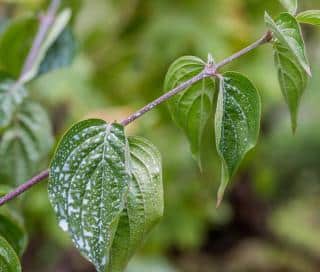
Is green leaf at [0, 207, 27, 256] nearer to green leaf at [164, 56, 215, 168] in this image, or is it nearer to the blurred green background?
green leaf at [164, 56, 215, 168]

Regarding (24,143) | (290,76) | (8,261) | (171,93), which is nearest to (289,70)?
(290,76)

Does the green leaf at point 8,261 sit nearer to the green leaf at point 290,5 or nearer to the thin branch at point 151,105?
the thin branch at point 151,105

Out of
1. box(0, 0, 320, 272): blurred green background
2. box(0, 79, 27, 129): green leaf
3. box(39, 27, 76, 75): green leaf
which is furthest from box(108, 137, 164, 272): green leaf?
box(0, 0, 320, 272): blurred green background

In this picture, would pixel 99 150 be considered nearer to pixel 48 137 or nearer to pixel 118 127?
pixel 118 127

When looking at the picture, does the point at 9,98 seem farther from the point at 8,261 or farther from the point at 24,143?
the point at 8,261

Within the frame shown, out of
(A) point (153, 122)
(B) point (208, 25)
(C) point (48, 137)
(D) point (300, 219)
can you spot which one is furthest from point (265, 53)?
(C) point (48, 137)
